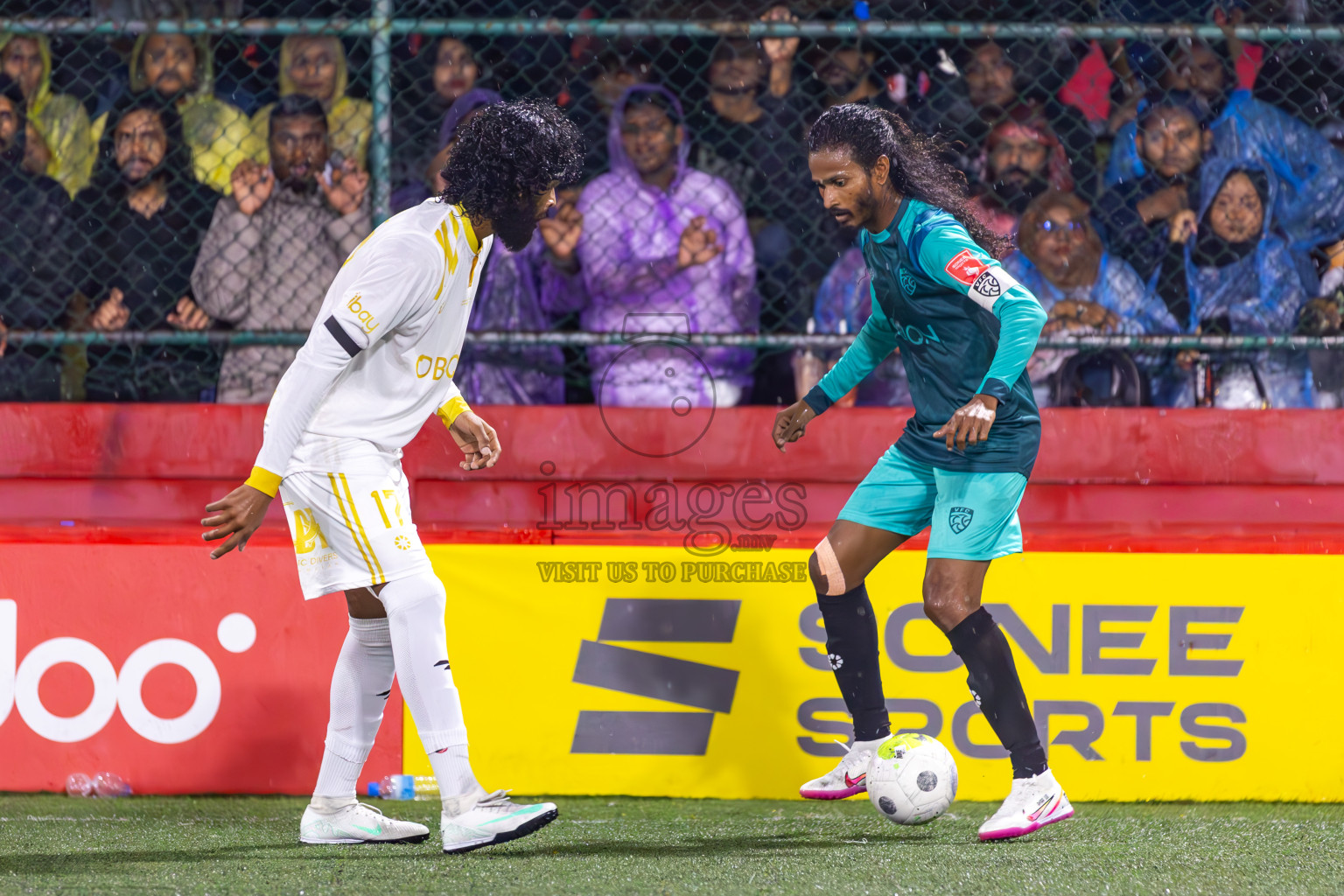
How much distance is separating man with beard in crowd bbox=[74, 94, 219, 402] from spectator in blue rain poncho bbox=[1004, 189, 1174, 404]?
278cm

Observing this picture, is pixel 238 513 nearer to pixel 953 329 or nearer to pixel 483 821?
pixel 483 821

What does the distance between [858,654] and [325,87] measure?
9.16 ft

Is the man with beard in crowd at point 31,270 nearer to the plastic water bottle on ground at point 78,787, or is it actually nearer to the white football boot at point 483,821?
the plastic water bottle on ground at point 78,787

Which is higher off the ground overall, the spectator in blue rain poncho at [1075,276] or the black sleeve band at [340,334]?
the spectator in blue rain poncho at [1075,276]

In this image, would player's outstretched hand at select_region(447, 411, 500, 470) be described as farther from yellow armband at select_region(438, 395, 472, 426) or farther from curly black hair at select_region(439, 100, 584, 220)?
curly black hair at select_region(439, 100, 584, 220)

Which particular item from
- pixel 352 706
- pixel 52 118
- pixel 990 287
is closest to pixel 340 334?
pixel 352 706

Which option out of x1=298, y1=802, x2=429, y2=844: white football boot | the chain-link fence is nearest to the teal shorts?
the chain-link fence

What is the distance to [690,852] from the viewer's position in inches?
116

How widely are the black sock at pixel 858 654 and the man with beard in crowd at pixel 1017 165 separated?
1.83 meters

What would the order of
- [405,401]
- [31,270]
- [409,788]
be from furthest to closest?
[31,270]
[409,788]
[405,401]

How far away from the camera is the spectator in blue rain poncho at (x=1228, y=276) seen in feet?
14.6

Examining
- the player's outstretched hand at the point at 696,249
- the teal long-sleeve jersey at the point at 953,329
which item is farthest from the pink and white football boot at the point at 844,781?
the player's outstretched hand at the point at 696,249

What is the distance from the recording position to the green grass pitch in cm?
259

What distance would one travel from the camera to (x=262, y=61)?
15.4ft
